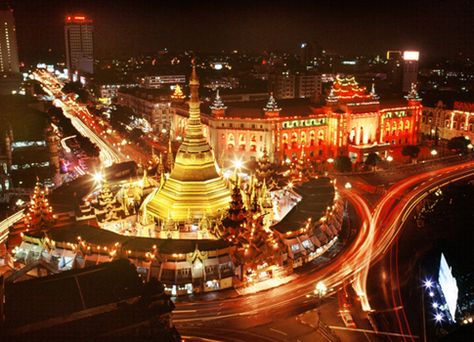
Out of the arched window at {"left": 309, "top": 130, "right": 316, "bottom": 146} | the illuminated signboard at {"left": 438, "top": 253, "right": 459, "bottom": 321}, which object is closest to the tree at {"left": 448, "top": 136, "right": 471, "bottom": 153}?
the arched window at {"left": 309, "top": 130, "right": 316, "bottom": 146}

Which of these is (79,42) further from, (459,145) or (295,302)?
(295,302)

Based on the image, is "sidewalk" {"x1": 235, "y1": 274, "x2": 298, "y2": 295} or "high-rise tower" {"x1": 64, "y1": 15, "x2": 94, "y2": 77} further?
"high-rise tower" {"x1": 64, "y1": 15, "x2": 94, "y2": 77}

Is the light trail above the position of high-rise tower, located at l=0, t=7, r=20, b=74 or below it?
below

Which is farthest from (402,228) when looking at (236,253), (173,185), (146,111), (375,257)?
(146,111)

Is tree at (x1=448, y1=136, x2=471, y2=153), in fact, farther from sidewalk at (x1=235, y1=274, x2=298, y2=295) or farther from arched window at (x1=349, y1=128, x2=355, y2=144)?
sidewalk at (x1=235, y1=274, x2=298, y2=295)

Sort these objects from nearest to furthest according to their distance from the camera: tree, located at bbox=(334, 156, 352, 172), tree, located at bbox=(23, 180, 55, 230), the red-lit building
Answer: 1. tree, located at bbox=(23, 180, 55, 230)
2. tree, located at bbox=(334, 156, 352, 172)
3. the red-lit building

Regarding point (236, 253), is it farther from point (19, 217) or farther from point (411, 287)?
point (19, 217)

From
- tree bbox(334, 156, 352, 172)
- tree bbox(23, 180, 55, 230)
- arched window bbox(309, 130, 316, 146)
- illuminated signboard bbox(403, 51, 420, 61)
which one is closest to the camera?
tree bbox(23, 180, 55, 230)
